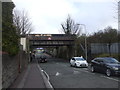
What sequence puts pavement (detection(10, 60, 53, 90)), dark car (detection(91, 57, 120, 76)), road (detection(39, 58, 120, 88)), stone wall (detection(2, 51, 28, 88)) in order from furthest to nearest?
dark car (detection(91, 57, 120, 76))
road (detection(39, 58, 120, 88))
pavement (detection(10, 60, 53, 90))
stone wall (detection(2, 51, 28, 88))

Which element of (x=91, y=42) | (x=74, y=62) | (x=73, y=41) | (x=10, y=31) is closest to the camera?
(x=10, y=31)

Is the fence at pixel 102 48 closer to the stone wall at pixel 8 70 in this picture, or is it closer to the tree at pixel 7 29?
the stone wall at pixel 8 70

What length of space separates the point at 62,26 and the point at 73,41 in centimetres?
1876

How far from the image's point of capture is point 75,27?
76.4m

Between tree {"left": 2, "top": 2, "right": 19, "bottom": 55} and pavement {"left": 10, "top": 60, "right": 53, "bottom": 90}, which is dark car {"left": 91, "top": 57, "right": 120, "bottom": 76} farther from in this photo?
tree {"left": 2, "top": 2, "right": 19, "bottom": 55}

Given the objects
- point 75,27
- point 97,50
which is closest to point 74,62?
point 97,50

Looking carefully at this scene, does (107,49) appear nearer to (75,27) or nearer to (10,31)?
(75,27)

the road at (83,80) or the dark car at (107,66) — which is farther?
the dark car at (107,66)

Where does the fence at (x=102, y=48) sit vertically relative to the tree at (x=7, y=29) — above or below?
below

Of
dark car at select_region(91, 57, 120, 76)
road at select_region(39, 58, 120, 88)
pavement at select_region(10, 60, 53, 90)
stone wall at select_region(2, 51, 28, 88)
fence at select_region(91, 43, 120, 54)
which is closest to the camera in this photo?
stone wall at select_region(2, 51, 28, 88)

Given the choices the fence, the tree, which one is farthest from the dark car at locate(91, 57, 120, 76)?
the fence

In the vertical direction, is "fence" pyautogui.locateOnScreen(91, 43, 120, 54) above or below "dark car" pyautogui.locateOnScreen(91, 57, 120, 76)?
above

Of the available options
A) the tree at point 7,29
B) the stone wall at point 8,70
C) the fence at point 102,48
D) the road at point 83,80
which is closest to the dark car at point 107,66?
the road at point 83,80

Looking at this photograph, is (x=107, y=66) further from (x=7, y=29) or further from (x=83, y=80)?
(x=7, y=29)
